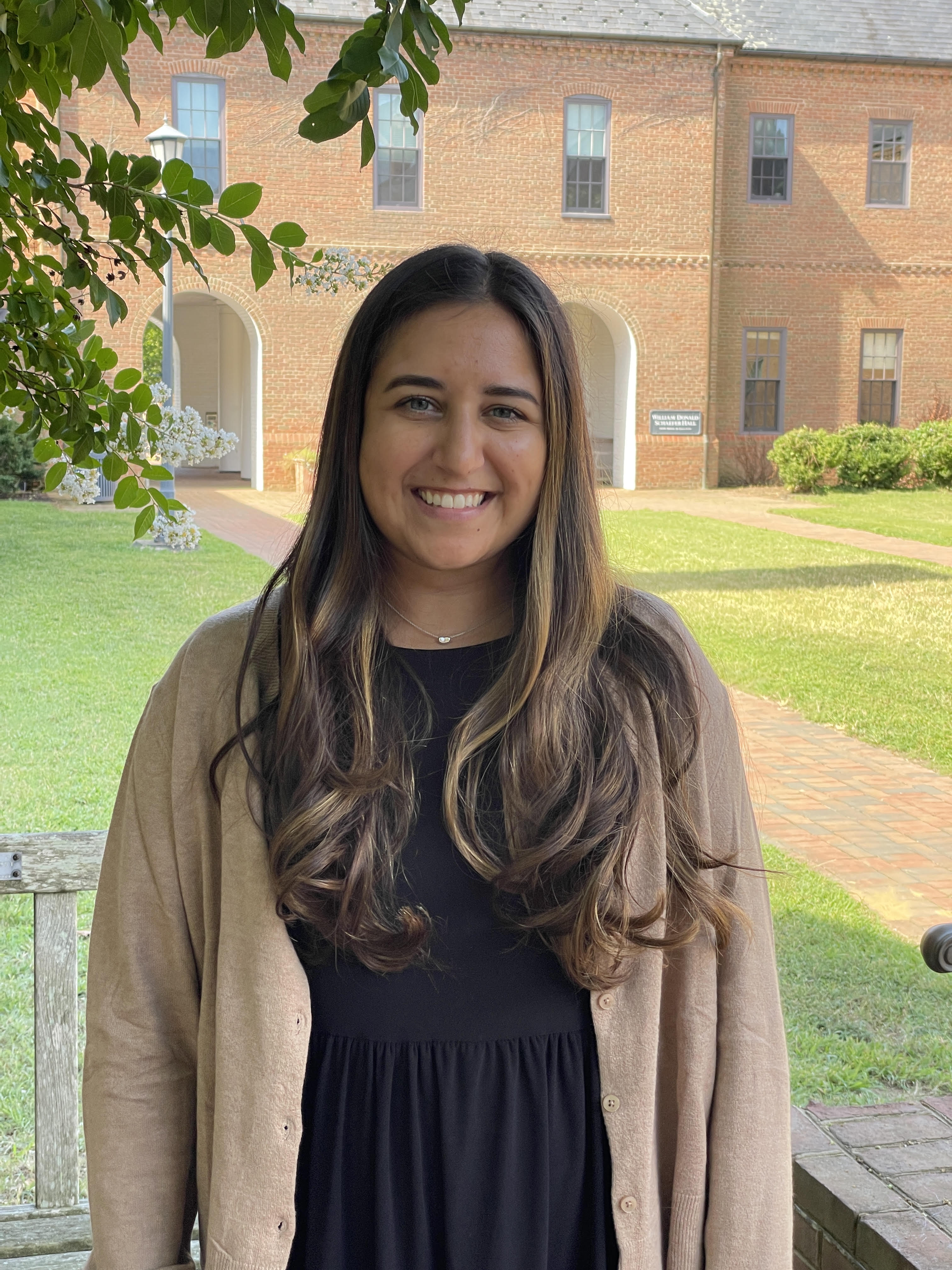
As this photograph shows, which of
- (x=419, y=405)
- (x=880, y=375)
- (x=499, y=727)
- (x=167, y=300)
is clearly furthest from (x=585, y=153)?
(x=499, y=727)

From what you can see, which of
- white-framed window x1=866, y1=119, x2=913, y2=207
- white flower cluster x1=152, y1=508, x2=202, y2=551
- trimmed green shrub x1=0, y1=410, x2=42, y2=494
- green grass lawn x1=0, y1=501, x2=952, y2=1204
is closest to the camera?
white flower cluster x1=152, y1=508, x2=202, y2=551

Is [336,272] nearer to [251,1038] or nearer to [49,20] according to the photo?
[49,20]

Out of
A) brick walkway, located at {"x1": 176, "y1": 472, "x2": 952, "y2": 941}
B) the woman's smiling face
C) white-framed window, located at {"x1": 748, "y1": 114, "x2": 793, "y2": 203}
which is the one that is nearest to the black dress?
the woman's smiling face

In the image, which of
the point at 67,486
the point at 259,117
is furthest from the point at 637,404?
the point at 67,486

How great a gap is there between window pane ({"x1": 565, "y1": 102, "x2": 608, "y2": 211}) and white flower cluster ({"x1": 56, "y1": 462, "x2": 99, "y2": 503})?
20.4m

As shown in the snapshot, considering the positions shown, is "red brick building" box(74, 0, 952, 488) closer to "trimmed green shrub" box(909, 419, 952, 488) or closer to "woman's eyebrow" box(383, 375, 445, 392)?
"trimmed green shrub" box(909, 419, 952, 488)

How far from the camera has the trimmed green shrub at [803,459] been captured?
20859mm

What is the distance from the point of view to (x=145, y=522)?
80.0 inches

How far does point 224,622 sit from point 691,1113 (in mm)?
819

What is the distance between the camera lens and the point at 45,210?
6.57ft

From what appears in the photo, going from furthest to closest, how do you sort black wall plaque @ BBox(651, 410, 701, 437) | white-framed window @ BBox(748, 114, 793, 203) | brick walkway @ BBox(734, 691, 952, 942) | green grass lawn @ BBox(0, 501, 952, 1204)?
white-framed window @ BBox(748, 114, 793, 203) → black wall plaque @ BBox(651, 410, 701, 437) → brick walkway @ BBox(734, 691, 952, 942) → green grass lawn @ BBox(0, 501, 952, 1204)

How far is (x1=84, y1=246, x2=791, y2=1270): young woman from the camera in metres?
1.46

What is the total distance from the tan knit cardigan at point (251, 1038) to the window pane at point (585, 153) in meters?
21.2

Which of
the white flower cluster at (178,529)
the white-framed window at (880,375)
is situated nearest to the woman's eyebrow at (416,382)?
the white flower cluster at (178,529)
